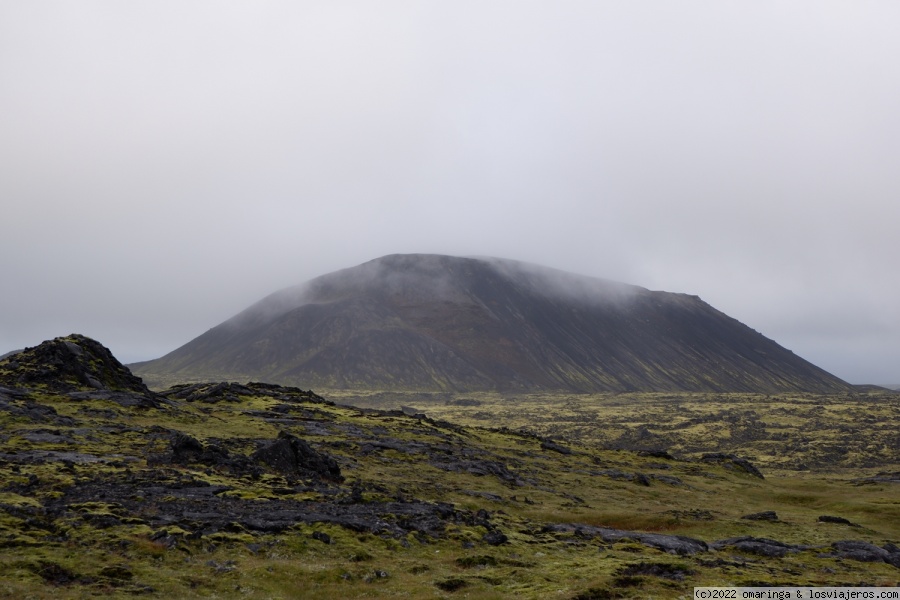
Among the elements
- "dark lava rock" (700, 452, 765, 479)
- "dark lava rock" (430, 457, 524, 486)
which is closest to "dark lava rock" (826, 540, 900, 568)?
"dark lava rock" (430, 457, 524, 486)

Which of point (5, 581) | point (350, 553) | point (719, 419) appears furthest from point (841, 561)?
point (719, 419)

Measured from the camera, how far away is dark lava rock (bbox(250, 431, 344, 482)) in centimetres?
5988

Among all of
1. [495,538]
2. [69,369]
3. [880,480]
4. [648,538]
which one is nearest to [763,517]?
[648,538]

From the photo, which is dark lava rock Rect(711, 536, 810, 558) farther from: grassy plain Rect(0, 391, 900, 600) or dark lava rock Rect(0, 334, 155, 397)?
dark lava rock Rect(0, 334, 155, 397)

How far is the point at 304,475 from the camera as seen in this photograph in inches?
2327

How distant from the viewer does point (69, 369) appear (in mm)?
90375

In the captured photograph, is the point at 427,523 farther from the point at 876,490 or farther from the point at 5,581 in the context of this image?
the point at 876,490

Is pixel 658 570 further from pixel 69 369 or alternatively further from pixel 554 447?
pixel 69 369

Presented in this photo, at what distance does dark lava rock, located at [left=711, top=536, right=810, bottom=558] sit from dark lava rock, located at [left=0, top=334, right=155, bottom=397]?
81.7 metres

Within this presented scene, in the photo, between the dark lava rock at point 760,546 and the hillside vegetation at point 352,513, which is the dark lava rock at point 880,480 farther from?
the dark lava rock at point 760,546

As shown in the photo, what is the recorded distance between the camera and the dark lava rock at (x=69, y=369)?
85938 mm

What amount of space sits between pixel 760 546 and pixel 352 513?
30.2 metres

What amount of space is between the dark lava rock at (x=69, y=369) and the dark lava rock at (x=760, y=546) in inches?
3216

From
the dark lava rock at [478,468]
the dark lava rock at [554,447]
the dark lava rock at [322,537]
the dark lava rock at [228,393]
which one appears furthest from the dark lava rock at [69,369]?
the dark lava rock at [322,537]
